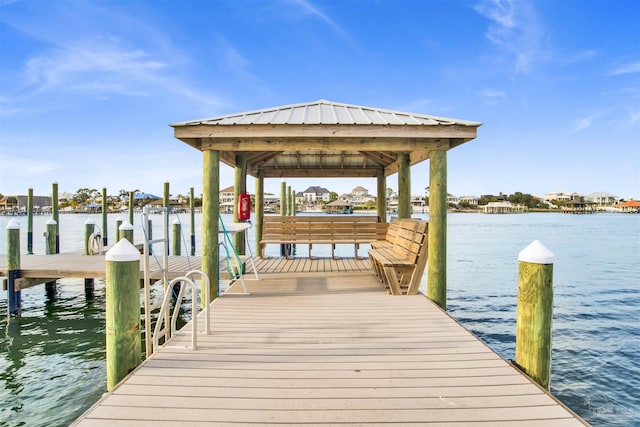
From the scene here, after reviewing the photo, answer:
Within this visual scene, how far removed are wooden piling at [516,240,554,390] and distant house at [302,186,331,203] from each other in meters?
135

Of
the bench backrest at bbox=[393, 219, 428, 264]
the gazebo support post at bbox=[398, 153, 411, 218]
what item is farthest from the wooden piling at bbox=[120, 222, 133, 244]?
the gazebo support post at bbox=[398, 153, 411, 218]

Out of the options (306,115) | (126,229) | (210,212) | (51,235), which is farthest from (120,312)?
(51,235)

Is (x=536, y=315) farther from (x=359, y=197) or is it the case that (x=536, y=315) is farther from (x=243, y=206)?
(x=359, y=197)

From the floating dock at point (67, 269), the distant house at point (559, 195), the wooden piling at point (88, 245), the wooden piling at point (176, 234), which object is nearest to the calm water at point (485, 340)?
the wooden piling at point (88, 245)

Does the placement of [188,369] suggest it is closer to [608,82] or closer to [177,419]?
[177,419]

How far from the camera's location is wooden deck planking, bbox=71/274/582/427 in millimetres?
2510

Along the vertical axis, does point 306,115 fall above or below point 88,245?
above

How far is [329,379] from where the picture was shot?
3.07 metres

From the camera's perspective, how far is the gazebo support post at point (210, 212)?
607 centimetres

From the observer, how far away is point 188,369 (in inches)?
129

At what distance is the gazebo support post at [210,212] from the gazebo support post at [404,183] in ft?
15.6

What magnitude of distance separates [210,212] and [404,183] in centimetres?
498

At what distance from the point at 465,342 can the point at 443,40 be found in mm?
16541

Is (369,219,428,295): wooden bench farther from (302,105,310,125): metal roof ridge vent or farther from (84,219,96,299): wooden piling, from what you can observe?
(84,219,96,299): wooden piling
